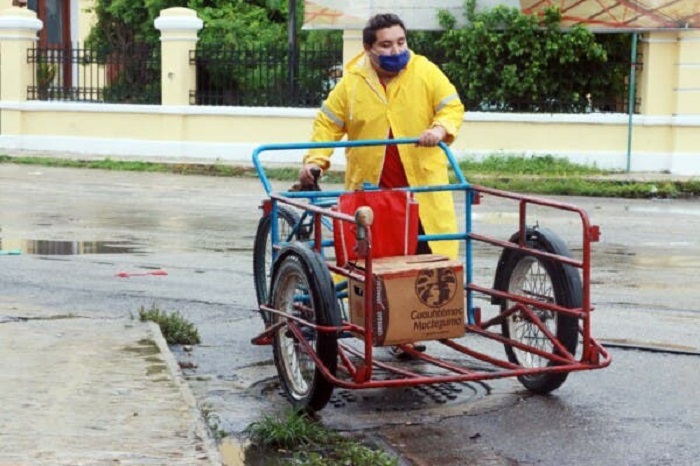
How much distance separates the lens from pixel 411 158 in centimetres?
814

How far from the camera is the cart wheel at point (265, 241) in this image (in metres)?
8.72

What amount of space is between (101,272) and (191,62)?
13858 millimetres

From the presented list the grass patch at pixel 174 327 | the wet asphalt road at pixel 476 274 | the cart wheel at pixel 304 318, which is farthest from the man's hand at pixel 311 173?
the grass patch at pixel 174 327

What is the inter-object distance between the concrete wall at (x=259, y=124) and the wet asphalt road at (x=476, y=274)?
351 cm

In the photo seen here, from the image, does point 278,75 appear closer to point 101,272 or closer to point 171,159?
point 171,159

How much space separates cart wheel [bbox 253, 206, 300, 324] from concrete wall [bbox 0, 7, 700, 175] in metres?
14.6


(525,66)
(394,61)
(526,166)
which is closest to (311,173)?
(394,61)

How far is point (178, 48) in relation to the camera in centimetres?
2512

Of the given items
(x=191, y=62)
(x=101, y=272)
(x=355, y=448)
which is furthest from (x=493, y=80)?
(x=355, y=448)

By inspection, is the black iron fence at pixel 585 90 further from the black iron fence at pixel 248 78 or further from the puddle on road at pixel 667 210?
the puddle on road at pixel 667 210

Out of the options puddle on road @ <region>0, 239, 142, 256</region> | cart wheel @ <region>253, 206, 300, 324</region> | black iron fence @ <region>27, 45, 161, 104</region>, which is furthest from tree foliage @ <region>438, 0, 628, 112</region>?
cart wheel @ <region>253, 206, 300, 324</region>

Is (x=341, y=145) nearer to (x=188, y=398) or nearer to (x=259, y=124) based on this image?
(x=188, y=398)

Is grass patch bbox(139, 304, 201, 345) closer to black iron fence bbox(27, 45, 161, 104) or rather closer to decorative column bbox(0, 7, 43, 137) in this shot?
black iron fence bbox(27, 45, 161, 104)

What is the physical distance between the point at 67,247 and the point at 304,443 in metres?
7.43
